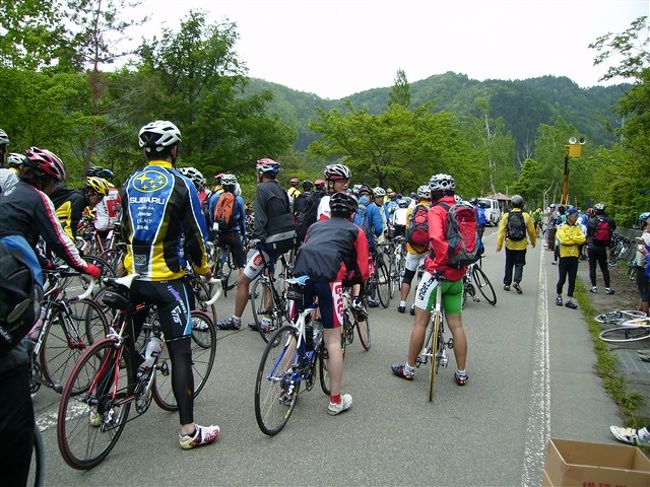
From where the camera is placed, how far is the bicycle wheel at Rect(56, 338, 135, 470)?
10.1 ft

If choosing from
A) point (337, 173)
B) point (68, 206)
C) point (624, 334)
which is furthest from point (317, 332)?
point (624, 334)

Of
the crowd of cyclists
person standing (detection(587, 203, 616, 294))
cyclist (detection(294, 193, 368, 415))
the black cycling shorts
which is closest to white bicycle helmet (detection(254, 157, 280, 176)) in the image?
the crowd of cyclists

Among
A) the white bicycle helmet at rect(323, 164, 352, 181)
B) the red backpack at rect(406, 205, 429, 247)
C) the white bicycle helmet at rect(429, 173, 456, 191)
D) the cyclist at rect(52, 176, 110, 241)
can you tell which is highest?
the white bicycle helmet at rect(323, 164, 352, 181)

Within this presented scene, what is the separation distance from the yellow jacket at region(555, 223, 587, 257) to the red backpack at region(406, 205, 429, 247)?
3442 mm

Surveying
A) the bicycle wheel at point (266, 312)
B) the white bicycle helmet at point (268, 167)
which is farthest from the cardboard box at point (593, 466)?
the white bicycle helmet at point (268, 167)

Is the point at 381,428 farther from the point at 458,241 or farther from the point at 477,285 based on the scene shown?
the point at 477,285

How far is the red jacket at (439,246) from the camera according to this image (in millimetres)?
4660

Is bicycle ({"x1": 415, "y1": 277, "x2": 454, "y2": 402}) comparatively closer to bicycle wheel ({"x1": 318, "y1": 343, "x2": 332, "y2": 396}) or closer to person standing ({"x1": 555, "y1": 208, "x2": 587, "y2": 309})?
bicycle wheel ({"x1": 318, "y1": 343, "x2": 332, "y2": 396})

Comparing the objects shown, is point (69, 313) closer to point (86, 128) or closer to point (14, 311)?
point (14, 311)

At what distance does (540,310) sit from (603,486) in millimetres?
7426

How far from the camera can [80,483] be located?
3.01 meters

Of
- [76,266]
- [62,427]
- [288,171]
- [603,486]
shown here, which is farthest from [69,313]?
[288,171]

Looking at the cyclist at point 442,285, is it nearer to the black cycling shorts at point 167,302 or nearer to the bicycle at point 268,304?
the bicycle at point 268,304

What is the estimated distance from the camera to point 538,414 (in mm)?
4453
